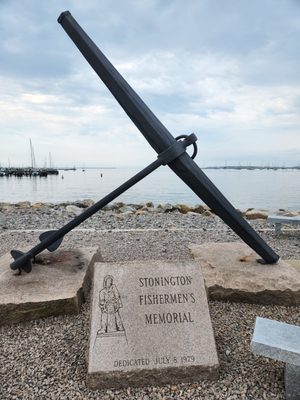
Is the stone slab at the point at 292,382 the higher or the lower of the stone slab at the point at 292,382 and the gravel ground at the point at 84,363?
the higher

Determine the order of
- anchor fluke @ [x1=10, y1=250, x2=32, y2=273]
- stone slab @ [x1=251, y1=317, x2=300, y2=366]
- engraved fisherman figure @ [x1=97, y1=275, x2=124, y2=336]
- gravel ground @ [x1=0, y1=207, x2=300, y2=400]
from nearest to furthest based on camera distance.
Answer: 1. stone slab @ [x1=251, y1=317, x2=300, y2=366]
2. gravel ground @ [x1=0, y1=207, x2=300, y2=400]
3. engraved fisherman figure @ [x1=97, y1=275, x2=124, y2=336]
4. anchor fluke @ [x1=10, y1=250, x2=32, y2=273]

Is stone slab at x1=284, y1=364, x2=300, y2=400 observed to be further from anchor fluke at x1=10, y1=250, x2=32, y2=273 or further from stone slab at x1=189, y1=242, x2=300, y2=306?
anchor fluke at x1=10, y1=250, x2=32, y2=273

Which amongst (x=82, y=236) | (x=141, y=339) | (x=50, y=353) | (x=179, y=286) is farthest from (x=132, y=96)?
(x=82, y=236)

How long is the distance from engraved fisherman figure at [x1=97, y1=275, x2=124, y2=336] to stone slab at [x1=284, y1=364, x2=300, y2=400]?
120 cm

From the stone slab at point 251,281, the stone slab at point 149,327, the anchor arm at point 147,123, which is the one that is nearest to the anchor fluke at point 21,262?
the stone slab at point 149,327

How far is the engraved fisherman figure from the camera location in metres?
2.80

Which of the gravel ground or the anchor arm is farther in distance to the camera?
the anchor arm

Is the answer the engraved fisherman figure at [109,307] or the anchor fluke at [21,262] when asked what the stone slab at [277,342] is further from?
the anchor fluke at [21,262]

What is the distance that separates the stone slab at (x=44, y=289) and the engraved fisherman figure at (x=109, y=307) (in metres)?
0.88

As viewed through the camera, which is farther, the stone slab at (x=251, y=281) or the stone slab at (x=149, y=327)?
the stone slab at (x=251, y=281)

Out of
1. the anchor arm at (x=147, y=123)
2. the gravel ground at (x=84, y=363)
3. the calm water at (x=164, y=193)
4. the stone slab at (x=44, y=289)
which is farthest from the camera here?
the calm water at (x=164, y=193)

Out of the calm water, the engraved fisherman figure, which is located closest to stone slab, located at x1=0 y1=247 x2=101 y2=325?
the engraved fisherman figure

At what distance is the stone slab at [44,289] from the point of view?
3.60m

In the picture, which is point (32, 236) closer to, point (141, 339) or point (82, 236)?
point (82, 236)
